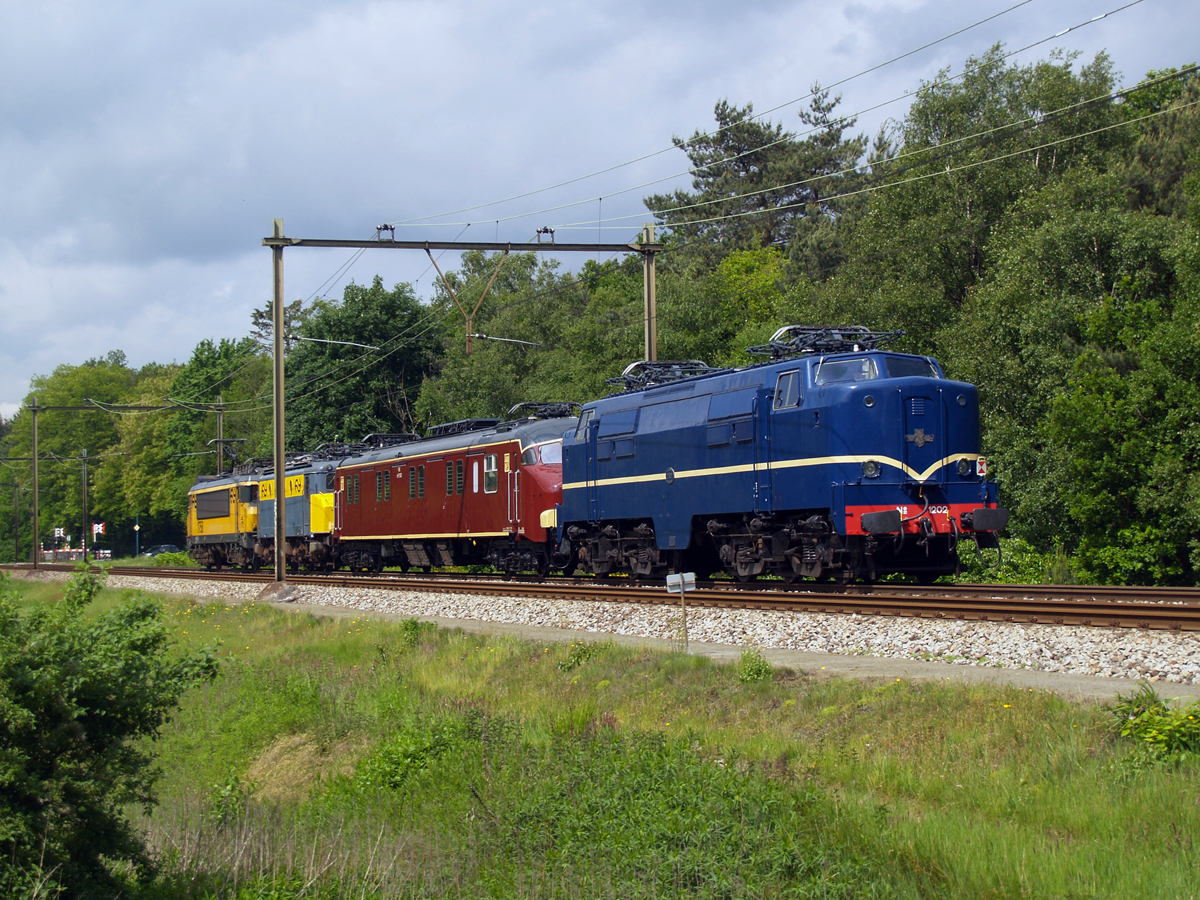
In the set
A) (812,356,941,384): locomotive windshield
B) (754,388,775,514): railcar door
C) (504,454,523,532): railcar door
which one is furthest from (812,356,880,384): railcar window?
(504,454,523,532): railcar door

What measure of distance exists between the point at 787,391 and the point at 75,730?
1393 cm

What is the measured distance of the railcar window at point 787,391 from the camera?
19.0 m

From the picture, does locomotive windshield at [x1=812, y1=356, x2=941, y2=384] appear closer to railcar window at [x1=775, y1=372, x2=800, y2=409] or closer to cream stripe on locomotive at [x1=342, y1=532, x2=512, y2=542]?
railcar window at [x1=775, y1=372, x2=800, y2=409]

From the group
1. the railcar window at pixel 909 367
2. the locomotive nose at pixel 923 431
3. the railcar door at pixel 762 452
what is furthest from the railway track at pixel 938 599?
the railcar window at pixel 909 367

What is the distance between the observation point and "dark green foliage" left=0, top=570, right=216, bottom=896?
23.8ft

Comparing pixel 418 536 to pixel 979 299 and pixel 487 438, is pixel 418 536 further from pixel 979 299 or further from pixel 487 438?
pixel 979 299

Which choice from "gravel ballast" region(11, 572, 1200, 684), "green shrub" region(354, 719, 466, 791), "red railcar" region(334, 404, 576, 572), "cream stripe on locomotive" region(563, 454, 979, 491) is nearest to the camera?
"green shrub" region(354, 719, 466, 791)

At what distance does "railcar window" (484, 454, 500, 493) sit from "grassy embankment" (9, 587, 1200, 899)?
46.3 ft

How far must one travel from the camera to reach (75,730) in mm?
7633

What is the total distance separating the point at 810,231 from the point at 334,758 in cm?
5762

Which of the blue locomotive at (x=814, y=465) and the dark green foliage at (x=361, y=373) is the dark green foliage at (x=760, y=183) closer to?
the dark green foliage at (x=361, y=373)

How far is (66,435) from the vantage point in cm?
11356

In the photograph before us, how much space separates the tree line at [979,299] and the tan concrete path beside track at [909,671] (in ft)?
47.9

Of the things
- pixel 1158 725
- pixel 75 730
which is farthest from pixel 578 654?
pixel 75 730
